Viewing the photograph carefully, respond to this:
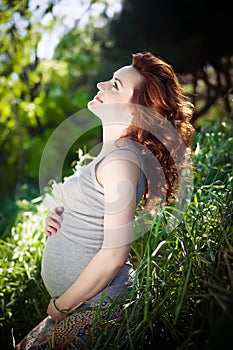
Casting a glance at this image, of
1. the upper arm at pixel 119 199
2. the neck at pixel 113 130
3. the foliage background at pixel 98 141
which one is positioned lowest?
the foliage background at pixel 98 141

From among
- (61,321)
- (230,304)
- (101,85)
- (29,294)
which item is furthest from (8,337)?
(230,304)

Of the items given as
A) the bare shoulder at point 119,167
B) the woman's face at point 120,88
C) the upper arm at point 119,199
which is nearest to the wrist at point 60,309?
the upper arm at point 119,199

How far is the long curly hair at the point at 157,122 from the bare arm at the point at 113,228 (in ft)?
0.53

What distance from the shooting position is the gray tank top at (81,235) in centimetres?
159

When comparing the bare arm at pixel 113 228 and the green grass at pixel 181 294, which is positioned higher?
the bare arm at pixel 113 228

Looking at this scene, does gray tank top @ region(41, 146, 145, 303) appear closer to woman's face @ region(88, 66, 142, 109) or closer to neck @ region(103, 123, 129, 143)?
neck @ region(103, 123, 129, 143)

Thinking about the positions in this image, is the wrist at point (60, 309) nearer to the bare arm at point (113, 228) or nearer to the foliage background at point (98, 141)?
the bare arm at point (113, 228)

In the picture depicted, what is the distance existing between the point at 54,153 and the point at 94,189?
393 cm

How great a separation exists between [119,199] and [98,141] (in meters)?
4.58

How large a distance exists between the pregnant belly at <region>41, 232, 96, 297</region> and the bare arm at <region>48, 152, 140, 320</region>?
0.11 meters

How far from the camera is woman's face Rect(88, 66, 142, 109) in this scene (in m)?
1.67

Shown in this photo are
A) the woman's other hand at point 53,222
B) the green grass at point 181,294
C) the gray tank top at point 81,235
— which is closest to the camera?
the green grass at point 181,294

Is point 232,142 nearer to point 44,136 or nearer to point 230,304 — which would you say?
point 230,304

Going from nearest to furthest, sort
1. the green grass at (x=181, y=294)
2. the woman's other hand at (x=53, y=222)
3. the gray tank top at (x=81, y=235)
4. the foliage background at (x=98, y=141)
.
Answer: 1. the green grass at (x=181, y=294)
2. the foliage background at (x=98, y=141)
3. the gray tank top at (x=81, y=235)
4. the woman's other hand at (x=53, y=222)
